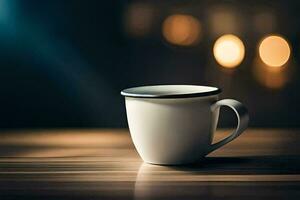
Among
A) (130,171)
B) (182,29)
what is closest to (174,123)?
(130,171)

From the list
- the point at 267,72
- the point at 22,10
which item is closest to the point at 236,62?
the point at 267,72

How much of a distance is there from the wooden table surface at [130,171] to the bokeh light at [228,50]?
0.15 m

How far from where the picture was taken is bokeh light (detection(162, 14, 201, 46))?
0.96m

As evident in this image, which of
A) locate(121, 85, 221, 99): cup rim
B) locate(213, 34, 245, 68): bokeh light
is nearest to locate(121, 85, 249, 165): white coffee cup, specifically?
locate(121, 85, 221, 99): cup rim

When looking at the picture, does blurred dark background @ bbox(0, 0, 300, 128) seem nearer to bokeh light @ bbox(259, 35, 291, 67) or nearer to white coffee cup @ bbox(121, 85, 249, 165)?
bokeh light @ bbox(259, 35, 291, 67)

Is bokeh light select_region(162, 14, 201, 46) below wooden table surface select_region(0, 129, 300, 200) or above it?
above

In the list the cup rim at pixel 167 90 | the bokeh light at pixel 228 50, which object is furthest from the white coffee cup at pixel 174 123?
the bokeh light at pixel 228 50

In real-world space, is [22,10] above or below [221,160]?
above

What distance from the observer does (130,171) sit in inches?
26.2

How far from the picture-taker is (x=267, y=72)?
0.97 m

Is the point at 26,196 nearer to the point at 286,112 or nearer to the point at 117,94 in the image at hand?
the point at 117,94

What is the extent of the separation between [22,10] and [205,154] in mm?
498

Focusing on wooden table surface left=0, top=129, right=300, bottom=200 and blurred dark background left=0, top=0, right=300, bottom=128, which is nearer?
wooden table surface left=0, top=129, right=300, bottom=200

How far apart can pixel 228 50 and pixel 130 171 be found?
397 millimetres
